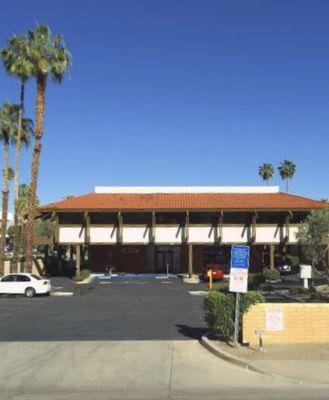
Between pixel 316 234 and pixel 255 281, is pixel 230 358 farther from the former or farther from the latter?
pixel 255 281

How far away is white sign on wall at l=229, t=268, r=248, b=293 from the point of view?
14602 millimetres

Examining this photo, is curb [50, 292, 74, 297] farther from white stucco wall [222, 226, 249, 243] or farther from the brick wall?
the brick wall

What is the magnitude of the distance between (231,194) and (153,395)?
42105 mm

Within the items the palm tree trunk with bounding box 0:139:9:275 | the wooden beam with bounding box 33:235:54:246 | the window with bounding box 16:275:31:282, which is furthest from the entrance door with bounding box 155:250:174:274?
the window with bounding box 16:275:31:282

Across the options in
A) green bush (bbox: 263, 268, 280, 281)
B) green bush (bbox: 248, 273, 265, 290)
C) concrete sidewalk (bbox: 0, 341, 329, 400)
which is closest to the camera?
concrete sidewalk (bbox: 0, 341, 329, 400)

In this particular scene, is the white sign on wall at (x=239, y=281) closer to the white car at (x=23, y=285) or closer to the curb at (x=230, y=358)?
the curb at (x=230, y=358)

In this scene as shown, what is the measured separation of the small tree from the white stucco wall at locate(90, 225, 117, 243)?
2378cm

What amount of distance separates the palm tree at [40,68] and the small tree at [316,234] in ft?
60.0

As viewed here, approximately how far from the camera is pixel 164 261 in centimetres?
5259

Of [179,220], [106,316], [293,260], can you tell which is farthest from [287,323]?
[293,260]

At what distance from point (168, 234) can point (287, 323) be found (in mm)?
32884

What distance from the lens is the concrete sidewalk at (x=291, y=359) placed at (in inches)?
462

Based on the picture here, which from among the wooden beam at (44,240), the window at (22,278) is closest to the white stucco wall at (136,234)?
the wooden beam at (44,240)

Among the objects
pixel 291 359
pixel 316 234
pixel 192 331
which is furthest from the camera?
pixel 316 234
